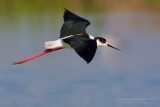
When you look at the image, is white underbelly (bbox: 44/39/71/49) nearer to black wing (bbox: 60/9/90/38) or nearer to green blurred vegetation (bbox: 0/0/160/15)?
black wing (bbox: 60/9/90/38)

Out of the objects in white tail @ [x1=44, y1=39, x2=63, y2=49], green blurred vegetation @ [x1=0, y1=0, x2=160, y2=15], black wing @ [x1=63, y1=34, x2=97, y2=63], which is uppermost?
black wing @ [x1=63, y1=34, x2=97, y2=63]

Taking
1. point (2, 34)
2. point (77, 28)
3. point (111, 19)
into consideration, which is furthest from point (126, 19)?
point (77, 28)

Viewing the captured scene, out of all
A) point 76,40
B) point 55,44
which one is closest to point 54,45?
point 55,44

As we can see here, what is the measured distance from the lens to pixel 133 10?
1162cm

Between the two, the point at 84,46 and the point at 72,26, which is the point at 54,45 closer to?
the point at 72,26

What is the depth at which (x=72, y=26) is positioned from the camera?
5.69 meters

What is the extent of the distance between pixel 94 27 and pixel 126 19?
5.27 feet

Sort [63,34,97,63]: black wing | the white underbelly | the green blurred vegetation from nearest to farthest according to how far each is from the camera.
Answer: [63,34,97,63]: black wing
the white underbelly
the green blurred vegetation

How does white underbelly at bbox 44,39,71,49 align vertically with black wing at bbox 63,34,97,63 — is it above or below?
below

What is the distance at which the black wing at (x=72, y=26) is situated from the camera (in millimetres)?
5551

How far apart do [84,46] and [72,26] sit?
81 cm

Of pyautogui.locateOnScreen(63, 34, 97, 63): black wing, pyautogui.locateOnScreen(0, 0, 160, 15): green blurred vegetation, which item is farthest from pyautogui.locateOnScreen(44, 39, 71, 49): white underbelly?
pyautogui.locateOnScreen(0, 0, 160, 15): green blurred vegetation

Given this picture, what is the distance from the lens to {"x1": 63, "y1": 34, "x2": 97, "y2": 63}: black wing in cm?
474

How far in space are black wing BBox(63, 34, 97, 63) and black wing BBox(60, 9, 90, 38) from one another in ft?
0.83
